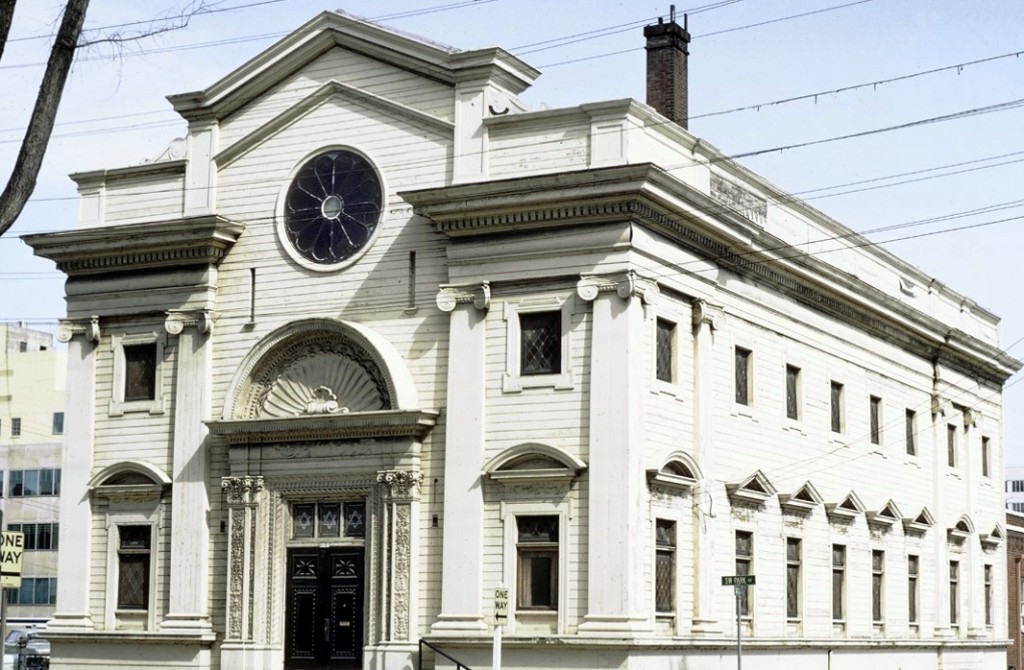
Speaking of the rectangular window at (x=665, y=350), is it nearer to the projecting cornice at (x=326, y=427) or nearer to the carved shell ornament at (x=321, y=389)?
the projecting cornice at (x=326, y=427)

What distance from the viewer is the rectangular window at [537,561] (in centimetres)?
3544

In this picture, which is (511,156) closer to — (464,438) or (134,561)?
(464,438)

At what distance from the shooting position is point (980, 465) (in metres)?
55.9

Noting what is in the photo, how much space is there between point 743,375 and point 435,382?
7.58 meters

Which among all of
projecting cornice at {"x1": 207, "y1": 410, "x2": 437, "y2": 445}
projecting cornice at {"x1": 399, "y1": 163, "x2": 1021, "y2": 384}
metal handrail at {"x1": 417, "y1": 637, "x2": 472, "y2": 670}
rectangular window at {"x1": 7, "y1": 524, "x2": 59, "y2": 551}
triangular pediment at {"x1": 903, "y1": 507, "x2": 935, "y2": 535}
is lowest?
metal handrail at {"x1": 417, "y1": 637, "x2": 472, "y2": 670}

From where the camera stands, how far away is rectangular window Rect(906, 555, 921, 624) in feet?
162

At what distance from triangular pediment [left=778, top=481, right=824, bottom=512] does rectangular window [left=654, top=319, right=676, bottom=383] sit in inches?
242

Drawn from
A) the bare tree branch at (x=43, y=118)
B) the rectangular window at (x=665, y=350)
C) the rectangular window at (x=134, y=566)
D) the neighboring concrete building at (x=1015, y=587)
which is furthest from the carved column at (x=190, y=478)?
the neighboring concrete building at (x=1015, y=587)

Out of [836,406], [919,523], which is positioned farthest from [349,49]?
[919,523]

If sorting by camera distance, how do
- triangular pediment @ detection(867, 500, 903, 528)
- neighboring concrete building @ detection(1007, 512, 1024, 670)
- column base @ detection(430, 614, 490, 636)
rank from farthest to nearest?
1. neighboring concrete building @ detection(1007, 512, 1024, 670)
2. triangular pediment @ detection(867, 500, 903, 528)
3. column base @ detection(430, 614, 490, 636)

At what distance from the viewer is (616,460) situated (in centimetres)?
3462

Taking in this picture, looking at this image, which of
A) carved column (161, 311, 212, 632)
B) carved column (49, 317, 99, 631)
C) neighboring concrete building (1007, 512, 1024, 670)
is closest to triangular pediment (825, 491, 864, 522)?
carved column (161, 311, 212, 632)

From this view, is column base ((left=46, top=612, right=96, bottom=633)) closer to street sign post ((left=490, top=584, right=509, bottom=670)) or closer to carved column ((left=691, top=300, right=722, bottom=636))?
street sign post ((left=490, top=584, right=509, bottom=670))

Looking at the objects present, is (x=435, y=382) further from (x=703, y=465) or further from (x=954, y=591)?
(x=954, y=591)
